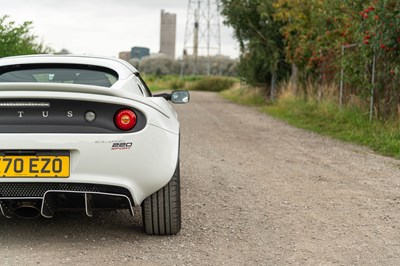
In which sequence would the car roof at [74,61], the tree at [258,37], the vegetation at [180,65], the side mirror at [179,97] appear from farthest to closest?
the vegetation at [180,65]
the tree at [258,37]
the side mirror at [179,97]
the car roof at [74,61]

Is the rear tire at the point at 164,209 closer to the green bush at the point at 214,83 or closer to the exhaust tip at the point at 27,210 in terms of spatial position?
the exhaust tip at the point at 27,210

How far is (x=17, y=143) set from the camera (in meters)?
3.62

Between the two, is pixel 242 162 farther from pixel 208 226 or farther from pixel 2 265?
pixel 2 265

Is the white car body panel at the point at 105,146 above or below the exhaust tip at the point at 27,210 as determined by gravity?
above

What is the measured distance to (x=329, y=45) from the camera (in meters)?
16.3

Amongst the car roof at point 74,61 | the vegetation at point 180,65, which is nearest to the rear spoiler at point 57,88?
the car roof at point 74,61

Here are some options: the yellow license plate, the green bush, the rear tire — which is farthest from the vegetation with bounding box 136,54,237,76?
the yellow license plate

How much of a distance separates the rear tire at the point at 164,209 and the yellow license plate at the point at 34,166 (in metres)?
0.63

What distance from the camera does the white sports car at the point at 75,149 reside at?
364 centimetres

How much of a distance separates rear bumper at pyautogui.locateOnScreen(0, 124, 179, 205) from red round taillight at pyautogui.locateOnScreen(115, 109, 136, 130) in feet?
0.21

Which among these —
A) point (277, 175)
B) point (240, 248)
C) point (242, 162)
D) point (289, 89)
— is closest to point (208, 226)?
point (240, 248)

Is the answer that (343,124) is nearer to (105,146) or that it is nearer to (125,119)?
(125,119)

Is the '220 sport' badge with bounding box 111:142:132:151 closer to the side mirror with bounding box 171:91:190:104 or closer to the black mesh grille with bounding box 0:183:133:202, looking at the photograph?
the black mesh grille with bounding box 0:183:133:202

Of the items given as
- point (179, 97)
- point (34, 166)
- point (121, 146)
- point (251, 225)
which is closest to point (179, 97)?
Result: point (179, 97)
